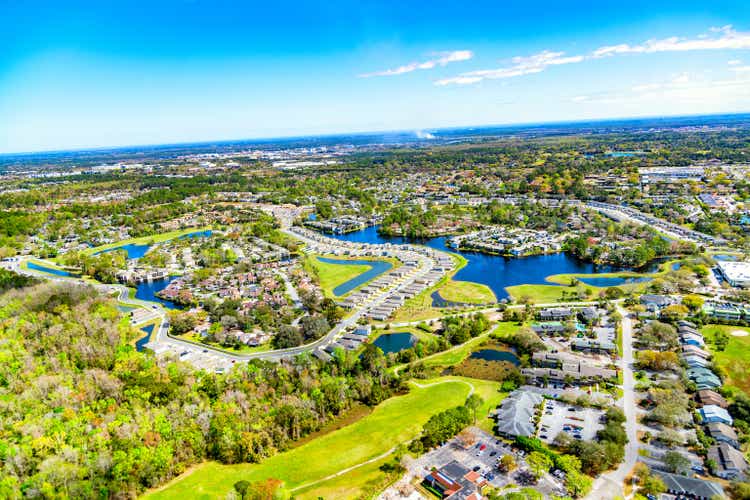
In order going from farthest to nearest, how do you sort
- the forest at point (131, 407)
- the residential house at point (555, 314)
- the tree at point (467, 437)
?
1. the residential house at point (555, 314)
2. the tree at point (467, 437)
3. the forest at point (131, 407)

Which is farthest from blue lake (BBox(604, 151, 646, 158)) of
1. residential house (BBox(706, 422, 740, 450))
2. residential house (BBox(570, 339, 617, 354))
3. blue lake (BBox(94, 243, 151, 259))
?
residential house (BBox(706, 422, 740, 450))

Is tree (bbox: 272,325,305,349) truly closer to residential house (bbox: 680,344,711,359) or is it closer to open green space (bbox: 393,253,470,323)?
open green space (bbox: 393,253,470,323)

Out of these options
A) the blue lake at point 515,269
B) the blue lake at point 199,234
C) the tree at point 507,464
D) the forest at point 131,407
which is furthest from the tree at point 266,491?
the blue lake at point 199,234

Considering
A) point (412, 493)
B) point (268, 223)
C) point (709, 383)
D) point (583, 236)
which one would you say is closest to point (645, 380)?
point (709, 383)

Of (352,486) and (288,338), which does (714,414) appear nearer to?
(352,486)

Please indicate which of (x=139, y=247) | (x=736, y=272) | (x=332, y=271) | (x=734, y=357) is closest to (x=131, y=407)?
(x=332, y=271)

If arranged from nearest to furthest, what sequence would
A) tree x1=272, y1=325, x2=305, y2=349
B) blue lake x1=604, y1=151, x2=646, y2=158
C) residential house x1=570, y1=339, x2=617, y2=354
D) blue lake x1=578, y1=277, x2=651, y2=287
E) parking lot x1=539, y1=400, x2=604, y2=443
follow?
parking lot x1=539, y1=400, x2=604, y2=443 → residential house x1=570, y1=339, x2=617, y2=354 → tree x1=272, y1=325, x2=305, y2=349 → blue lake x1=578, y1=277, x2=651, y2=287 → blue lake x1=604, y1=151, x2=646, y2=158

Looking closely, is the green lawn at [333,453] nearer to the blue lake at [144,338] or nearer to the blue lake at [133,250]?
the blue lake at [144,338]
